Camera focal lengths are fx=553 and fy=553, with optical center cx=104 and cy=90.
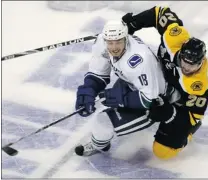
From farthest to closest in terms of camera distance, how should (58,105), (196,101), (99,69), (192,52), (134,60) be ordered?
(58,105) → (99,69) → (196,101) → (134,60) → (192,52)

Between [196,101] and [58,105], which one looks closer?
[196,101]

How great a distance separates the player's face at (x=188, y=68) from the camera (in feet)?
8.71

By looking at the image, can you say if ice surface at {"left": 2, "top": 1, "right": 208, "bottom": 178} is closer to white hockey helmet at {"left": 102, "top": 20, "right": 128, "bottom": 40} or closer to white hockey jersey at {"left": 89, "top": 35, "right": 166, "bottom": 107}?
white hockey jersey at {"left": 89, "top": 35, "right": 166, "bottom": 107}

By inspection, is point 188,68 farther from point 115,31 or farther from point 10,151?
point 10,151

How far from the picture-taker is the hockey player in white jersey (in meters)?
2.70

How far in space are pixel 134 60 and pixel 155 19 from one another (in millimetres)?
413

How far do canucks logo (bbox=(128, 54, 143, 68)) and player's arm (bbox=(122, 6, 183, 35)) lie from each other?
1.01 feet

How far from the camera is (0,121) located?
332 centimetres

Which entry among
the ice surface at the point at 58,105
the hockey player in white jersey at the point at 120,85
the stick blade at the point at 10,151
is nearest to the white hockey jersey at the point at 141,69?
the hockey player in white jersey at the point at 120,85

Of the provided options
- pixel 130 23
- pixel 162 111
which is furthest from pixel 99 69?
pixel 162 111

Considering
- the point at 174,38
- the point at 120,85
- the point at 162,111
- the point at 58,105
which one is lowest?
the point at 58,105

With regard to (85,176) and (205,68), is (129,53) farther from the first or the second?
(85,176)

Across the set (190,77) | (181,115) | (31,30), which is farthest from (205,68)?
(31,30)

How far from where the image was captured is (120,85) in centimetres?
290
